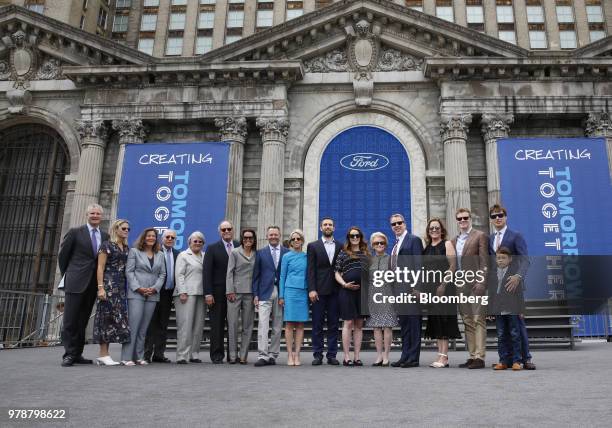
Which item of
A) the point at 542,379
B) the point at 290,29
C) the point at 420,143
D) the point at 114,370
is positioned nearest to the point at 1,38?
the point at 290,29

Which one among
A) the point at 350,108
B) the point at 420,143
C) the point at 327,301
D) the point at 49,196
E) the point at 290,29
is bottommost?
the point at 327,301

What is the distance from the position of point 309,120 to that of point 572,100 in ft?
32.1

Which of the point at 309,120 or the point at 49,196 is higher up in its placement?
the point at 309,120

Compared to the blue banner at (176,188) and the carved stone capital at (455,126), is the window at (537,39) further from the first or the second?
the blue banner at (176,188)

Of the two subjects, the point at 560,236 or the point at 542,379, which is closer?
the point at 542,379

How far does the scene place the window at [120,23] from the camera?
→ 34.1 meters

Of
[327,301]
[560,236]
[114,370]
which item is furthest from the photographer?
[560,236]

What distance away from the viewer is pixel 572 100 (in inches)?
782

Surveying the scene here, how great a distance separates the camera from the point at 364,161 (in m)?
20.5

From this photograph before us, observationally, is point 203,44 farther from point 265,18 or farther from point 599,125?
point 599,125

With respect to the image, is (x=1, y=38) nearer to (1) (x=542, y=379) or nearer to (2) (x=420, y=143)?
(2) (x=420, y=143)

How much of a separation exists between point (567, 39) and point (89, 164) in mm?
26495

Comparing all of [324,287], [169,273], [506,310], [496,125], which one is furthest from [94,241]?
[496,125]

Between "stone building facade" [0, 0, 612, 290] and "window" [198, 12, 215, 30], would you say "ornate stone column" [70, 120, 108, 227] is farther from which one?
"window" [198, 12, 215, 30]
